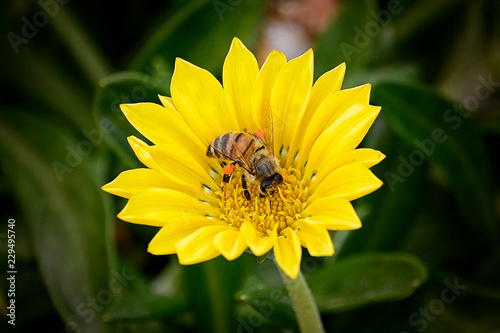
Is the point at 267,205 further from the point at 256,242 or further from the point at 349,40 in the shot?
the point at 349,40

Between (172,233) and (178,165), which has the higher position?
(178,165)

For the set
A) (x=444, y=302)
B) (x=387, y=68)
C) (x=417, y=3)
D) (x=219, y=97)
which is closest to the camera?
(x=219, y=97)

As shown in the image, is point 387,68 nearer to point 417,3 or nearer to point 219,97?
point 417,3

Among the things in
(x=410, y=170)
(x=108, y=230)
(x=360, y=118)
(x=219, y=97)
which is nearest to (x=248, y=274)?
(x=108, y=230)

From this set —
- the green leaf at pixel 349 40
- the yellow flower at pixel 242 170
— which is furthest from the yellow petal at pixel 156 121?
the green leaf at pixel 349 40

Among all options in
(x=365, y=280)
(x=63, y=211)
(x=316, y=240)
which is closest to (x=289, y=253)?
(x=316, y=240)

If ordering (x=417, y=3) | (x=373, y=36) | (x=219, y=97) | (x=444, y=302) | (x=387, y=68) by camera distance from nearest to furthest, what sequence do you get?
(x=219, y=97) → (x=444, y=302) → (x=373, y=36) → (x=387, y=68) → (x=417, y=3)
